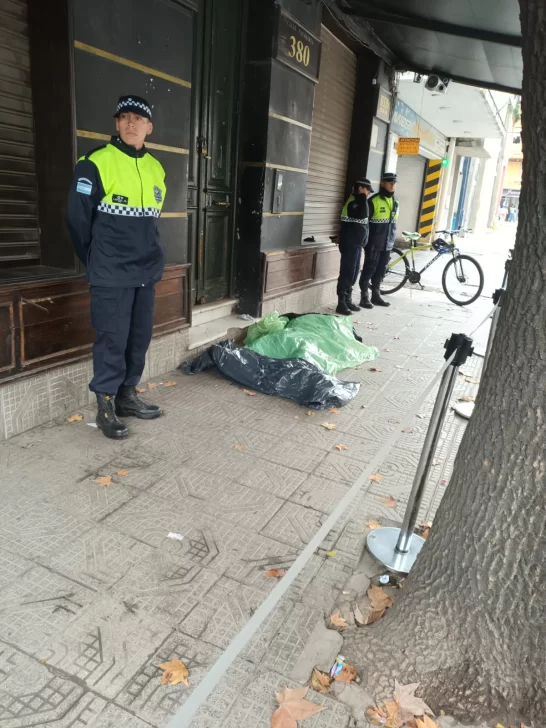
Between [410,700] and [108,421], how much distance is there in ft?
8.81

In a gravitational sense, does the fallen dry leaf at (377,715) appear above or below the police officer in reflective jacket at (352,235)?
below

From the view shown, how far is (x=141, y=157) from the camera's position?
3.70 m

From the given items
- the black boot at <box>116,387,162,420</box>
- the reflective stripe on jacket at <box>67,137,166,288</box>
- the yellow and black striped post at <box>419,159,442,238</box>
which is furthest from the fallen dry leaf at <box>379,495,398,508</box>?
the yellow and black striped post at <box>419,159,442,238</box>

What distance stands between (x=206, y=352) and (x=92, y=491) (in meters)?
2.35

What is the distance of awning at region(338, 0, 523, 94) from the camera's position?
682cm

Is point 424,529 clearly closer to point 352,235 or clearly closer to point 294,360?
point 294,360

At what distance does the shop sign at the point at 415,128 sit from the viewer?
10.7m

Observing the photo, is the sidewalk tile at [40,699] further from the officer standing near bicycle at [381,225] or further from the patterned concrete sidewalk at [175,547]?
the officer standing near bicycle at [381,225]

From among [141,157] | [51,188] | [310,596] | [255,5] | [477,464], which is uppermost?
[255,5]

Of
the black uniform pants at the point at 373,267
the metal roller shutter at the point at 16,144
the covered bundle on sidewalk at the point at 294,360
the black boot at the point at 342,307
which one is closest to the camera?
the metal roller shutter at the point at 16,144

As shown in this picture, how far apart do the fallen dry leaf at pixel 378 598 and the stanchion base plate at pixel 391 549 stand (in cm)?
18

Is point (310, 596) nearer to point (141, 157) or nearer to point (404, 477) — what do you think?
point (404, 477)

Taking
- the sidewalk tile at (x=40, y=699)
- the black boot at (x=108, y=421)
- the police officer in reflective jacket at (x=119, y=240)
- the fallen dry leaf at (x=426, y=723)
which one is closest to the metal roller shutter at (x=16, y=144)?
the police officer in reflective jacket at (x=119, y=240)

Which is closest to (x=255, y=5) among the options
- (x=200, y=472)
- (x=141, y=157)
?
(x=141, y=157)
